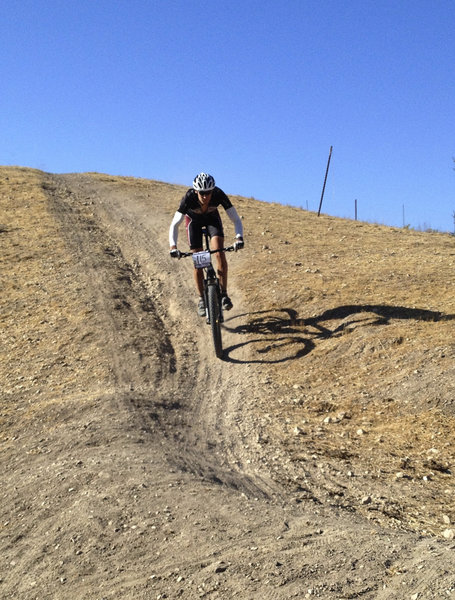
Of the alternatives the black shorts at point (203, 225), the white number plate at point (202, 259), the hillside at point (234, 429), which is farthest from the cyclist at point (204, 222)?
the hillside at point (234, 429)

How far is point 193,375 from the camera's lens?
26.0ft

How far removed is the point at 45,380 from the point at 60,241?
7539 mm

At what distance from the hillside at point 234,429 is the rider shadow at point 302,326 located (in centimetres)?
4

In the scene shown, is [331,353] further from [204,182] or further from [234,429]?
[204,182]

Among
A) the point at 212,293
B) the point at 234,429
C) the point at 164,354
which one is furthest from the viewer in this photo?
the point at 164,354

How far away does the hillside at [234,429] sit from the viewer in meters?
3.70

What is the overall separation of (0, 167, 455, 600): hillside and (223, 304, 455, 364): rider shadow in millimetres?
39

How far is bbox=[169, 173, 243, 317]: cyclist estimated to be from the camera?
8359 mm

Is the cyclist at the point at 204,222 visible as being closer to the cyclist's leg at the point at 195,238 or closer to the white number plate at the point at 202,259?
the cyclist's leg at the point at 195,238

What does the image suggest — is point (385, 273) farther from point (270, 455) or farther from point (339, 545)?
point (339, 545)

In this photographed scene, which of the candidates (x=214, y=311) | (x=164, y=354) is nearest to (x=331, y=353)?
(x=214, y=311)

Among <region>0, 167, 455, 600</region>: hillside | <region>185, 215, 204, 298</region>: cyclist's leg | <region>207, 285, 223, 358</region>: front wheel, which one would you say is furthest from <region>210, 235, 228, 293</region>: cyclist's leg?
<region>0, 167, 455, 600</region>: hillside

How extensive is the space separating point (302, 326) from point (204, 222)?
2.24m

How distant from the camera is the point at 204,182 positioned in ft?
26.7
